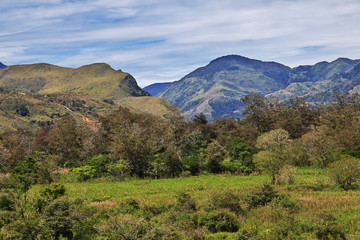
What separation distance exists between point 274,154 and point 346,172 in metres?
8.35

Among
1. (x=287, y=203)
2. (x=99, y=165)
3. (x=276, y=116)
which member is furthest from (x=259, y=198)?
(x=276, y=116)

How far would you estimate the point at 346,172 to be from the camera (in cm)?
3253

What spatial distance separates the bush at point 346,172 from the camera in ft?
105

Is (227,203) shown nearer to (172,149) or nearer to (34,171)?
(172,149)

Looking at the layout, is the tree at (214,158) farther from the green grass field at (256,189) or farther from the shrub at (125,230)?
the shrub at (125,230)

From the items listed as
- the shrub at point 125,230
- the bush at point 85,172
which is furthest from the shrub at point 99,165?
the shrub at point 125,230

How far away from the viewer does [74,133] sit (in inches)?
2425

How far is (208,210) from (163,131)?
43.7m

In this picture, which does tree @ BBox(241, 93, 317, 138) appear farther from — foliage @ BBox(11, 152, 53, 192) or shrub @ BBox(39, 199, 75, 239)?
shrub @ BBox(39, 199, 75, 239)

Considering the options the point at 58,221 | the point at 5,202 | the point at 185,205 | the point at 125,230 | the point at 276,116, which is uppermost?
the point at 276,116

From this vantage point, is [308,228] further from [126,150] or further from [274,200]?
[126,150]

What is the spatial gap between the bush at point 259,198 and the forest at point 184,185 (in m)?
0.09

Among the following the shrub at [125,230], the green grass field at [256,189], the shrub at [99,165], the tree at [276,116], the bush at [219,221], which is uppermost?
the tree at [276,116]

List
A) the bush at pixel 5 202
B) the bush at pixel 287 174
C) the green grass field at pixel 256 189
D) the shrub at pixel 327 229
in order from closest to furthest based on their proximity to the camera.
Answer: the shrub at pixel 327 229 < the green grass field at pixel 256 189 < the bush at pixel 5 202 < the bush at pixel 287 174
